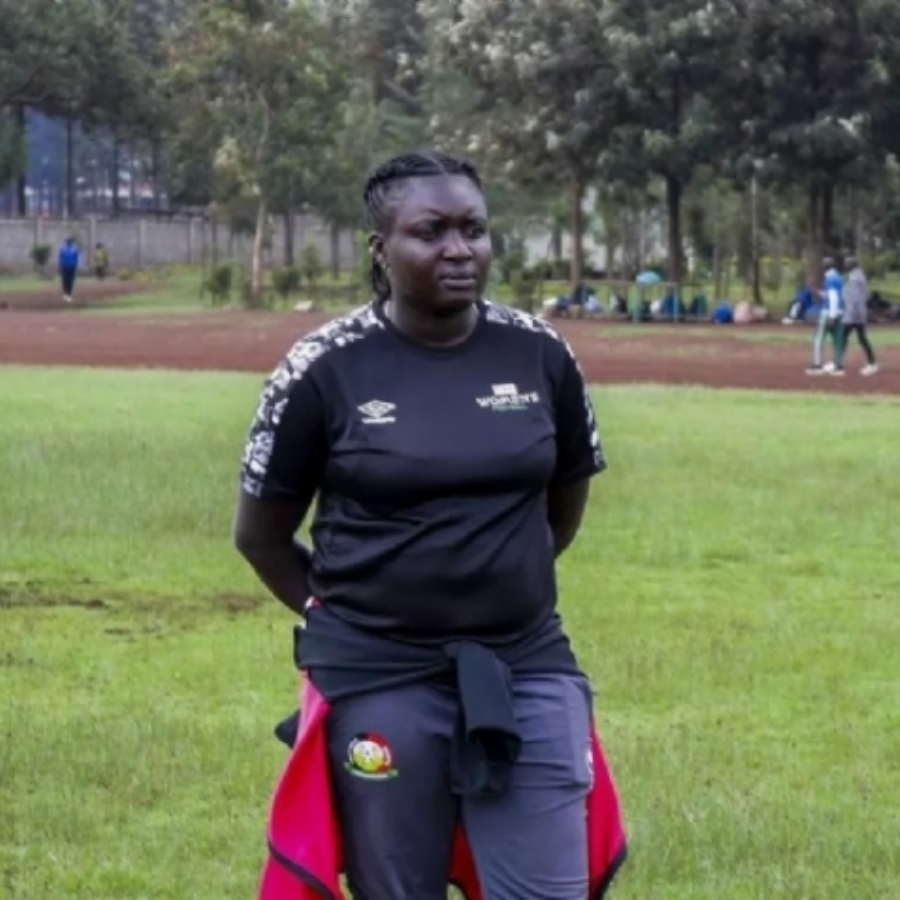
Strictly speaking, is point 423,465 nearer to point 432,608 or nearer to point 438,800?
point 432,608

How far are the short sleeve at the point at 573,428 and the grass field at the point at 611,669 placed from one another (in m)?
2.16

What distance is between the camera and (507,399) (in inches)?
186

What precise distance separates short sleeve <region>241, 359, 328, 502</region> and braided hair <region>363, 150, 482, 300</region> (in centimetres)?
27

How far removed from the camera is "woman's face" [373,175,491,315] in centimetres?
472

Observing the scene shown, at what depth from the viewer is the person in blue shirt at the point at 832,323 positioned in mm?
31859

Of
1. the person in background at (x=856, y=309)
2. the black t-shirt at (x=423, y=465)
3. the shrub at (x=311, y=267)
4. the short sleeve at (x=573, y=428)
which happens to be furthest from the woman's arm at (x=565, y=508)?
the shrub at (x=311, y=267)

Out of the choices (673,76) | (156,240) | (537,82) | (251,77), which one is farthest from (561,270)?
(156,240)

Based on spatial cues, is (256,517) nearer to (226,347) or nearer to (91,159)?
(226,347)

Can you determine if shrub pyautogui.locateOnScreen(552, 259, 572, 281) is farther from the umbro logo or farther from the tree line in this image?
the umbro logo

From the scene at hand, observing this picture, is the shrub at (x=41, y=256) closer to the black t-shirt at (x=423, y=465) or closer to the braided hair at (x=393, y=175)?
the braided hair at (x=393, y=175)

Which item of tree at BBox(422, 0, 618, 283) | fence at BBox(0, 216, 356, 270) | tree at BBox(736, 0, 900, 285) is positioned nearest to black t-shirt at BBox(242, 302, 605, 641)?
tree at BBox(736, 0, 900, 285)

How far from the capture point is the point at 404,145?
69.2 meters

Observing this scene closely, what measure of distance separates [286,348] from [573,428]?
32.0 m

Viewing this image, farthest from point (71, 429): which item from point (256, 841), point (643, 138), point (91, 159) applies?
point (91, 159)
